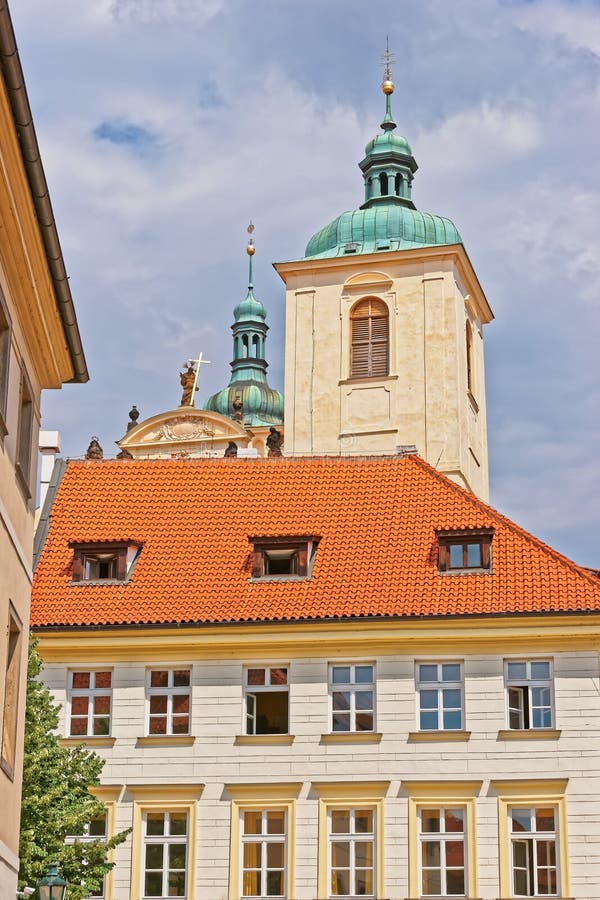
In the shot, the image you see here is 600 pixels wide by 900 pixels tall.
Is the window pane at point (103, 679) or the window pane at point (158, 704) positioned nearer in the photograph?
the window pane at point (158, 704)

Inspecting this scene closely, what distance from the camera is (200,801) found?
30.8 m

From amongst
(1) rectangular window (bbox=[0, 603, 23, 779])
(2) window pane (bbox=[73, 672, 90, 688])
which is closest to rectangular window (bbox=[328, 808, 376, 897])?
(2) window pane (bbox=[73, 672, 90, 688])

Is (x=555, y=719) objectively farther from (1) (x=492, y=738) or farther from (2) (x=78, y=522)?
(2) (x=78, y=522)

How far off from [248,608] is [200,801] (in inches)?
144

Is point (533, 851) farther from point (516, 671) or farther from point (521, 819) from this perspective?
point (516, 671)

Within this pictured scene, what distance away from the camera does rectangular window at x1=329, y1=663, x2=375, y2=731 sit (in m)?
31.1

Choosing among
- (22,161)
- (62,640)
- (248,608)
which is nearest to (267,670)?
(248,608)

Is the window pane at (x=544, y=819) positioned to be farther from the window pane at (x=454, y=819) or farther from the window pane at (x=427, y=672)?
the window pane at (x=427, y=672)

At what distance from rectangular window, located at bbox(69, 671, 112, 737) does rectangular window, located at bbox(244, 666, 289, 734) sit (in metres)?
2.55

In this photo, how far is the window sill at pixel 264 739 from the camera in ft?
102

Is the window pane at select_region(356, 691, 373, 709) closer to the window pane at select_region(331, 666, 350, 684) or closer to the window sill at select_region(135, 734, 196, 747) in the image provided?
the window pane at select_region(331, 666, 350, 684)

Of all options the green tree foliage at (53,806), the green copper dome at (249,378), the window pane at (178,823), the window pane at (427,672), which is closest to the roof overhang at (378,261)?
the green copper dome at (249,378)

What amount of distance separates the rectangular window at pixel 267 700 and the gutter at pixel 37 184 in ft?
46.8

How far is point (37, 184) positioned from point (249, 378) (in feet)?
240
